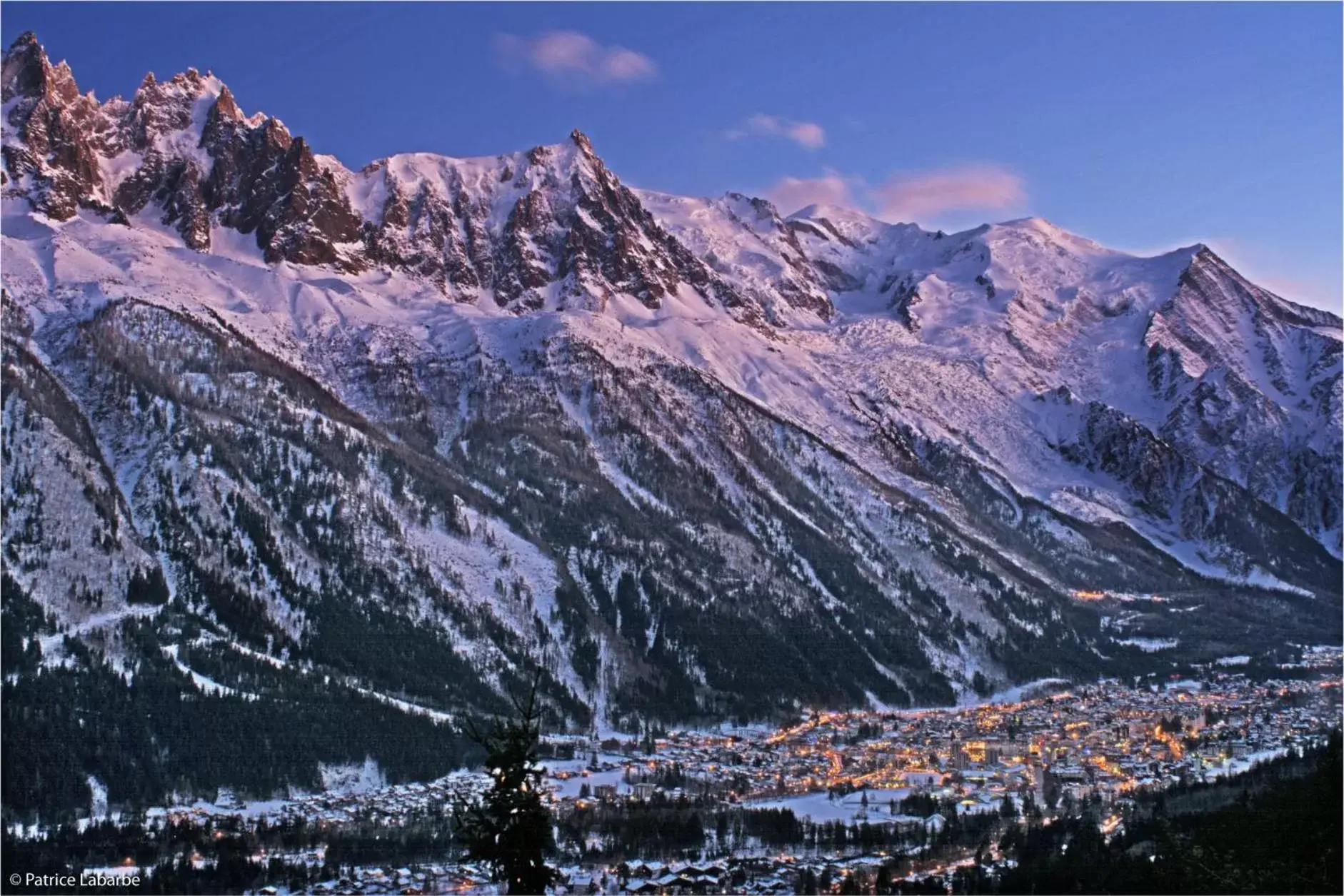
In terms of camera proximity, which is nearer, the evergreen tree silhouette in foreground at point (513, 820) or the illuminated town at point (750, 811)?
the evergreen tree silhouette in foreground at point (513, 820)

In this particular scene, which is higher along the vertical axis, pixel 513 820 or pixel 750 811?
pixel 513 820

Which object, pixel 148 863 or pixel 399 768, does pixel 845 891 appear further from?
pixel 399 768

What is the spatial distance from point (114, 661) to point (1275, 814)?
119301 millimetres

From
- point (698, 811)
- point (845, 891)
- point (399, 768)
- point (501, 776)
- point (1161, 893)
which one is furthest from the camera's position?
point (399, 768)

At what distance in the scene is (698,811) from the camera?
16525 centimetres

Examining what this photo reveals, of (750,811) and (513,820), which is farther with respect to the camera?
(750,811)

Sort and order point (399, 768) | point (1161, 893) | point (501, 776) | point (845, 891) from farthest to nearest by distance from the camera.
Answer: point (399, 768) < point (845, 891) < point (1161, 893) < point (501, 776)

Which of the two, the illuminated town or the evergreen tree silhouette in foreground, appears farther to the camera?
the illuminated town

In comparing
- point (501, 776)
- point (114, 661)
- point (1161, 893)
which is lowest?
point (1161, 893)

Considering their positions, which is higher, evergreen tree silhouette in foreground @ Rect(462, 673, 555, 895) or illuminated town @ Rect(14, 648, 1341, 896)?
evergreen tree silhouette in foreground @ Rect(462, 673, 555, 895)

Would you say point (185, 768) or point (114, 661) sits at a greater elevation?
point (114, 661)

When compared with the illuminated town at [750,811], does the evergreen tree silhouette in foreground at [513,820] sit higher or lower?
higher

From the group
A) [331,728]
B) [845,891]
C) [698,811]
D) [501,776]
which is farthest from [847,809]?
[501,776]

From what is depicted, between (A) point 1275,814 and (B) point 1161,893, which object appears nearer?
(B) point 1161,893
